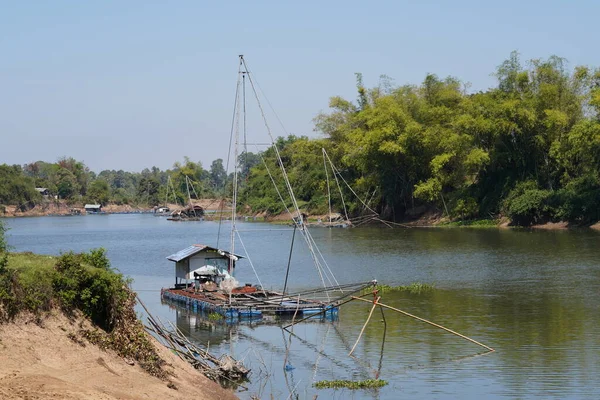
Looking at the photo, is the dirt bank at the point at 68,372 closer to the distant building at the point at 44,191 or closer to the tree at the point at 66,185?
the distant building at the point at 44,191

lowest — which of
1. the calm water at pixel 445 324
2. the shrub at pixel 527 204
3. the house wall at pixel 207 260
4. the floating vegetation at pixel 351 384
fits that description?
the floating vegetation at pixel 351 384

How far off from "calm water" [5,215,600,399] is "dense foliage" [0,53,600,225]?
36.8ft

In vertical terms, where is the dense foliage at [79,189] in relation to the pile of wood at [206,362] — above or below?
above

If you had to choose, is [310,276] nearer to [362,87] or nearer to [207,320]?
[207,320]

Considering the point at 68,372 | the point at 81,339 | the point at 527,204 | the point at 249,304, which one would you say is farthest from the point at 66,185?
the point at 68,372

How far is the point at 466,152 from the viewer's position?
79188 mm

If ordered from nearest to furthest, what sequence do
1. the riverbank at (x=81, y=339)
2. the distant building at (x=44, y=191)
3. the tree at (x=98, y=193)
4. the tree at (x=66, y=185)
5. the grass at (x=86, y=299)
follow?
1. the riverbank at (x=81, y=339)
2. the grass at (x=86, y=299)
3. the distant building at (x=44, y=191)
4. the tree at (x=66, y=185)
5. the tree at (x=98, y=193)

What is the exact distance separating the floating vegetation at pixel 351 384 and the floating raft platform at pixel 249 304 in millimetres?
7004

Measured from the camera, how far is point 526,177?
7519cm

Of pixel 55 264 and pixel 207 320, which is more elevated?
pixel 55 264

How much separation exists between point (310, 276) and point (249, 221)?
211ft

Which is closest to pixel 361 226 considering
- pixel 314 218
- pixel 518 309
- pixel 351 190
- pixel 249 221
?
pixel 351 190

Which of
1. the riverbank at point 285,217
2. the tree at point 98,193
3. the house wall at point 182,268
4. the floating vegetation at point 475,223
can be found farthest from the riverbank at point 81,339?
the tree at point 98,193

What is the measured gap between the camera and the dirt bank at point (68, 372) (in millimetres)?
15141
